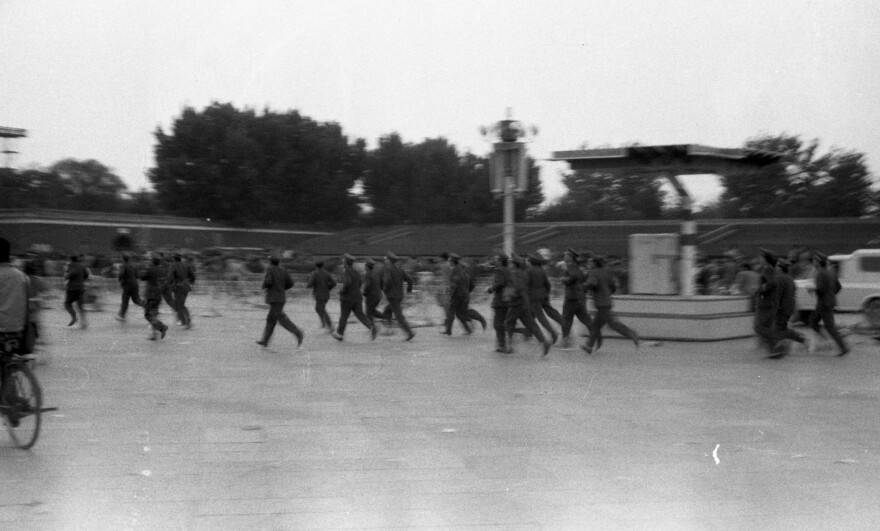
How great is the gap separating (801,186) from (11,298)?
5667 cm

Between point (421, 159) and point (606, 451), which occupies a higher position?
point (421, 159)

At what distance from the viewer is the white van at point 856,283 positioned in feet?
70.7

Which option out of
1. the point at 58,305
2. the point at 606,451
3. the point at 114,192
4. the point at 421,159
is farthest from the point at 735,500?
the point at 114,192

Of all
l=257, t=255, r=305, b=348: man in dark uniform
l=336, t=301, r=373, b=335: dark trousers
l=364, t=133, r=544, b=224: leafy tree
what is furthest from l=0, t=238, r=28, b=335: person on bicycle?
l=364, t=133, r=544, b=224: leafy tree

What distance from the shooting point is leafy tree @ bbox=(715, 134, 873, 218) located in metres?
56.4

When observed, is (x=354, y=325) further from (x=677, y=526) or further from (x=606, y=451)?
(x=677, y=526)

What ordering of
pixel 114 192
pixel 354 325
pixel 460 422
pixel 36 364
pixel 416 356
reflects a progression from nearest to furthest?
pixel 460 422
pixel 36 364
pixel 416 356
pixel 354 325
pixel 114 192

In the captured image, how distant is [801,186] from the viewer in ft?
193

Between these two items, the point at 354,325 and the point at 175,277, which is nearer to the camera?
the point at 175,277

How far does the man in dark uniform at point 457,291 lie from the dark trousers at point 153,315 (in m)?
4.66

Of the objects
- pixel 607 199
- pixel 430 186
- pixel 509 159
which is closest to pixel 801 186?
pixel 607 199

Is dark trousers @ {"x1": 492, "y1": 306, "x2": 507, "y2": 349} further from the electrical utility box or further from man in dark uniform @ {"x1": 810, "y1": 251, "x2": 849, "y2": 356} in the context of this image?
man in dark uniform @ {"x1": 810, "y1": 251, "x2": 849, "y2": 356}

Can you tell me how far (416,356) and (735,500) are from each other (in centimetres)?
860

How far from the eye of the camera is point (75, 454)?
7.01 m
